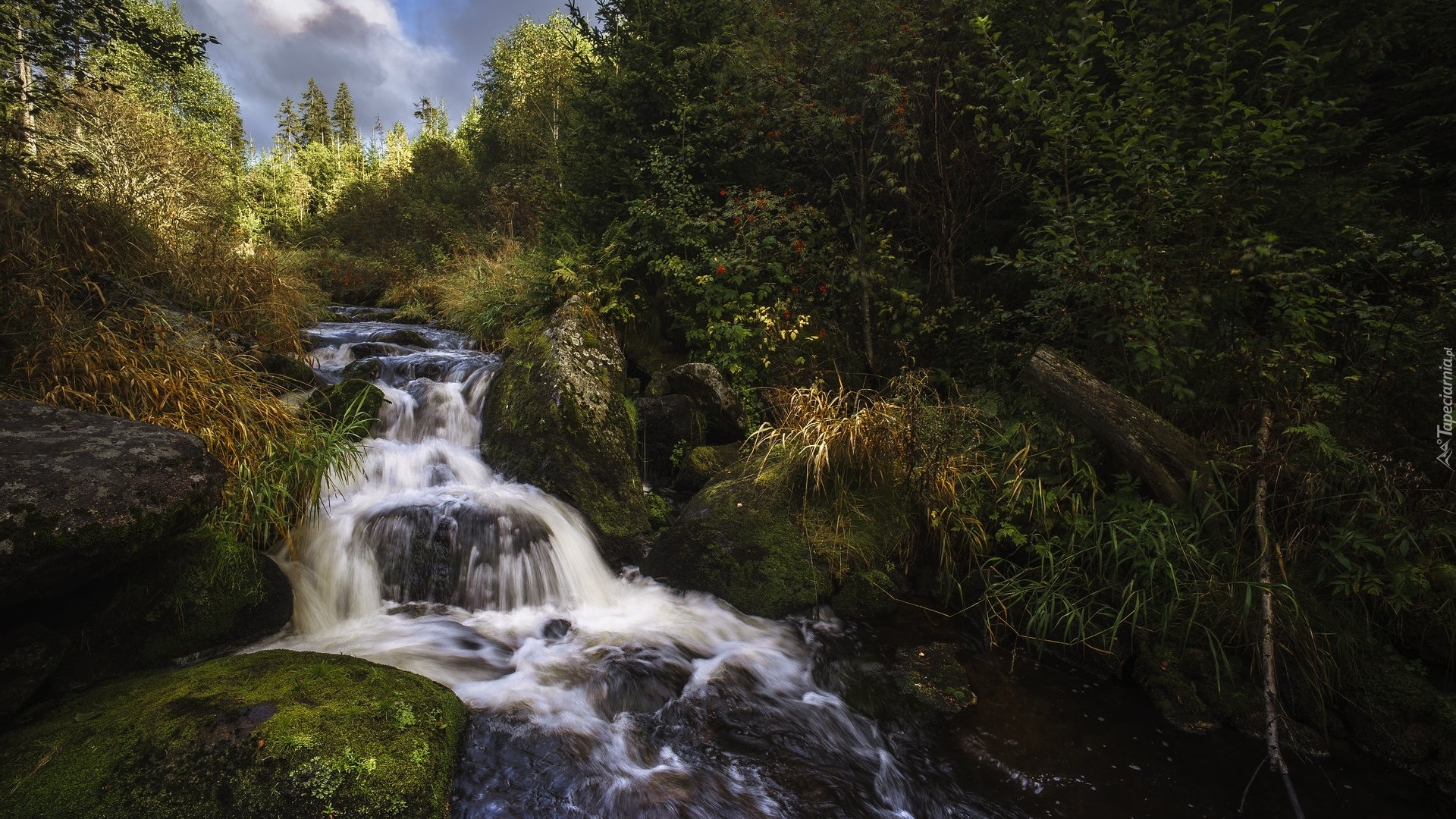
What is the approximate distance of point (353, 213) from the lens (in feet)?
63.9

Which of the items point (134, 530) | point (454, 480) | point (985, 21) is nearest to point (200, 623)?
→ point (134, 530)

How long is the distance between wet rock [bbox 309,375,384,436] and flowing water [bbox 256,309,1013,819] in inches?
13.1

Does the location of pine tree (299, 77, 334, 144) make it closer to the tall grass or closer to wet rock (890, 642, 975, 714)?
the tall grass

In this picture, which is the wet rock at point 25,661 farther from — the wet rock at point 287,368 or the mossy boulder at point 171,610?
the wet rock at point 287,368

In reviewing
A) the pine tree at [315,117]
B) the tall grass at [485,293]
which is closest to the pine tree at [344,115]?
the pine tree at [315,117]

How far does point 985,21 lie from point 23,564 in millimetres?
5989

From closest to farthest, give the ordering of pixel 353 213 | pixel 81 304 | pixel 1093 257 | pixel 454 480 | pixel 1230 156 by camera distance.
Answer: pixel 1230 156 → pixel 1093 257 → pixel 81 304 → pixel 454 480 → pixel 353 213

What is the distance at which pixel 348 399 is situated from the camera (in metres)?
5.66

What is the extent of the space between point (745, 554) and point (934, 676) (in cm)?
161

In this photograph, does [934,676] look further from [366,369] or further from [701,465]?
[366,369]

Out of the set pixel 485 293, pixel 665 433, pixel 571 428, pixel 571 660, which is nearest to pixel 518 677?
pixel 571 660

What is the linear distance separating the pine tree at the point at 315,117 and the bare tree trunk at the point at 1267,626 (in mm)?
58881

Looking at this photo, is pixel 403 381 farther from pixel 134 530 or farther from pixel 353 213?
pixel 353 213

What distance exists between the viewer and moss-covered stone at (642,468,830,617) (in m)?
4.45
